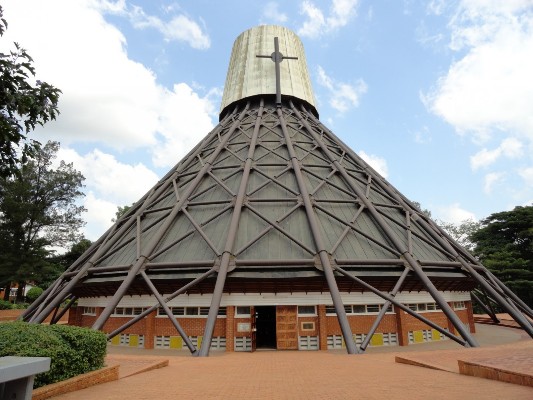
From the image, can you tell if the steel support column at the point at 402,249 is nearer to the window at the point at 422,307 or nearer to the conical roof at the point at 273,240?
the conical roof at the point at 273,240

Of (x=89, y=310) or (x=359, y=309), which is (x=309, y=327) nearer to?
(x=359, y=309)

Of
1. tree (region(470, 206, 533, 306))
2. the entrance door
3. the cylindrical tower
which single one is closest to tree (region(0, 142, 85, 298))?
the cylindrical tower

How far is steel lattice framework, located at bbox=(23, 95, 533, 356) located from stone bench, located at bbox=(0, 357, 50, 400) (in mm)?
6878

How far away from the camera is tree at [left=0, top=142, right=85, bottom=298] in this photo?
125ft

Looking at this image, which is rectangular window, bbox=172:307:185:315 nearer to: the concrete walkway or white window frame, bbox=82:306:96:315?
the concrete walkway

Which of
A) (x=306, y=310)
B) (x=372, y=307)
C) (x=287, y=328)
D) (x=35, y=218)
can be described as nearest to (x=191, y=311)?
(x=287, y=328)

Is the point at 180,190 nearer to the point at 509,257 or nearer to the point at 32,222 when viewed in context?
the point at 32,222

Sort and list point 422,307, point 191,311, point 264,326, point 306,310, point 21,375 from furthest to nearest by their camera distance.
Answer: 1. point 264,326
2. point 422,307
3. point 191,311
4. point 306,310
5. point 21,375

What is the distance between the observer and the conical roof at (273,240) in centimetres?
1281

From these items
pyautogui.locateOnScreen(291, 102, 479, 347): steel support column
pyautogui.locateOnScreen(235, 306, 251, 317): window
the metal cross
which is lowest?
pyautogui.locateOnScreen(235, 306, 251, 317): window

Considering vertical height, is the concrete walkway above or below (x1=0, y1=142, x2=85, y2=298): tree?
below

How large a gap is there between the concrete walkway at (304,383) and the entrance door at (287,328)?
394 cm

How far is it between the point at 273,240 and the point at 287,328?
3.56m

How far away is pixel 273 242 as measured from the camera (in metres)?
14.2
